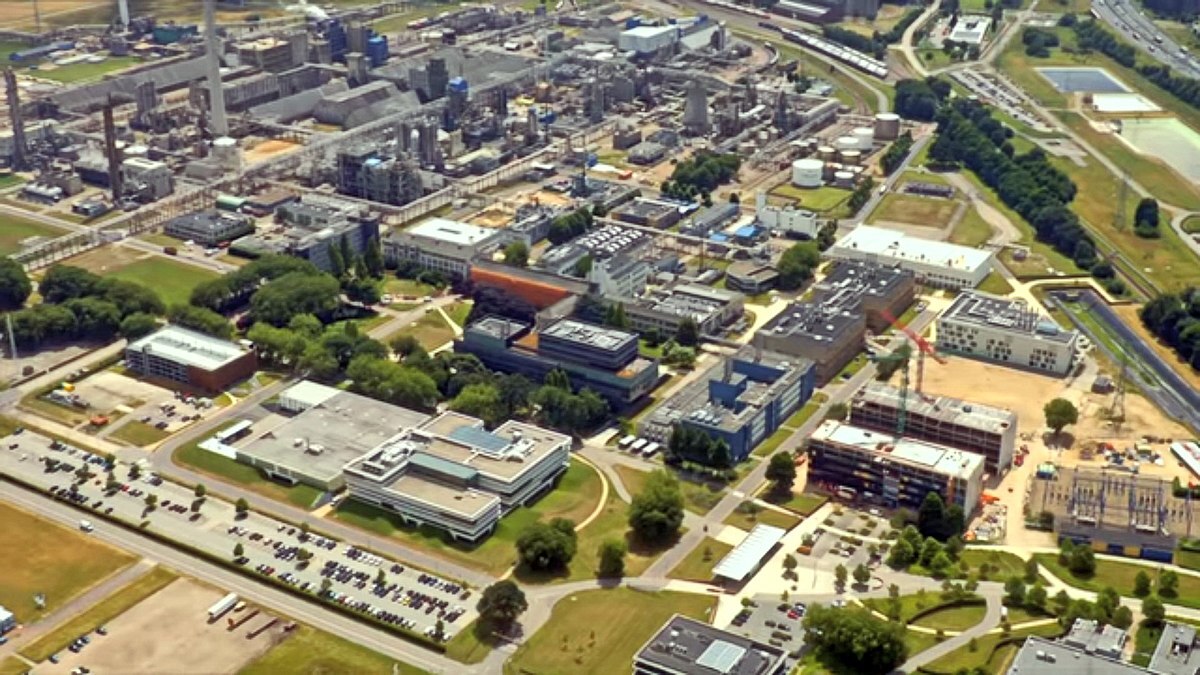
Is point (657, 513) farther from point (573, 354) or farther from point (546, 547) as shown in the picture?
point (573, 354)

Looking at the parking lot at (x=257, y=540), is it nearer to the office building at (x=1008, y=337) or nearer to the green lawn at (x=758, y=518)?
the green lawn at (x=758, y=518)

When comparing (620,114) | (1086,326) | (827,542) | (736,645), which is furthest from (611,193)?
(736,645)

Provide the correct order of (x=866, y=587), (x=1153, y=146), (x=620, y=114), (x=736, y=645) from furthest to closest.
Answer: (x=620, y=114)
(x=1153, y=146)
(x=866, y=587)
(x=736, y=645)

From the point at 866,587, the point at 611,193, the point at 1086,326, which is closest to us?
the point at 866,587

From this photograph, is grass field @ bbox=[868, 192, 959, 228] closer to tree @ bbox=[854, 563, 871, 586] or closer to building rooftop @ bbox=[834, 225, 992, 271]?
building rooftop @ bbox=[834, 225, 992, 271]

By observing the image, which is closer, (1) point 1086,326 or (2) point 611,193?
(1) point 1086,326

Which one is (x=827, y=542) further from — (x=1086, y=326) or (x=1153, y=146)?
(x=1153, y=146)
